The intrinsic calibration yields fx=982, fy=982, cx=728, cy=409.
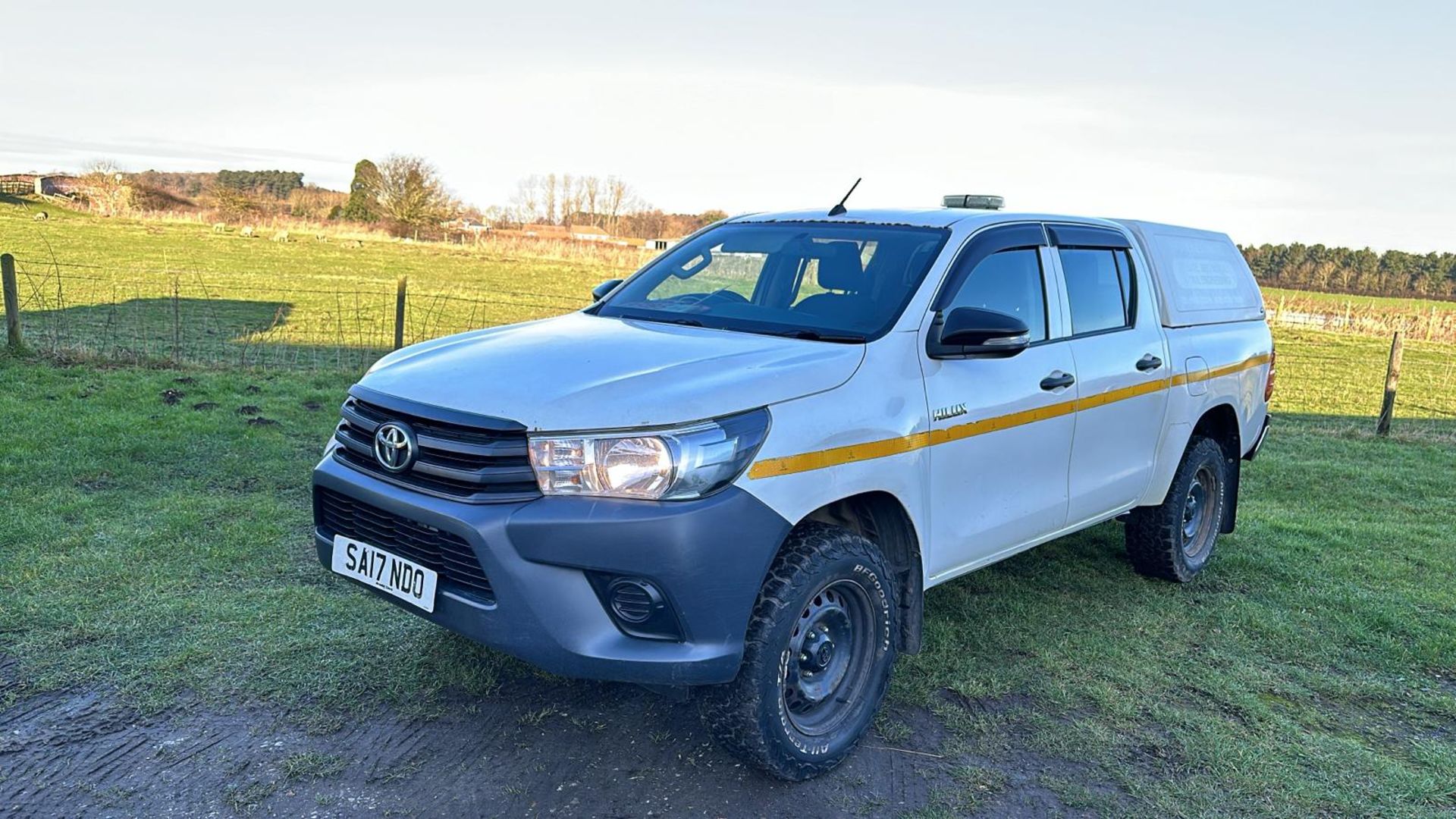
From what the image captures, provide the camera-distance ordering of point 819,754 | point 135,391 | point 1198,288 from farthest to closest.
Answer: point 135,391, point 1198,288, point 819,754

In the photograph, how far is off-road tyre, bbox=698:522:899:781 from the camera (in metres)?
3.09

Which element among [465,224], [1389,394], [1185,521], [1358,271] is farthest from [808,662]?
[465,224]

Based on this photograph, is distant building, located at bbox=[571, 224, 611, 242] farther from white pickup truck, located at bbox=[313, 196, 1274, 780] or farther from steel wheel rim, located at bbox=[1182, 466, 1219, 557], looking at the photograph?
white pickup truck, located at bbox=[313, 196, 1274, 780]

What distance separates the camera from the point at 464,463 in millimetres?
3051

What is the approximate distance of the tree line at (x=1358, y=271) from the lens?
5050 cm

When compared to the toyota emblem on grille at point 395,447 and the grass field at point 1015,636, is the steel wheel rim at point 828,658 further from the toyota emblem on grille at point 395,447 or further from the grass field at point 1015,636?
the toyota emblem on grille at point 395,447

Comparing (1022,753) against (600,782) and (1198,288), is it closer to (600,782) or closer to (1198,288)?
(600,782)

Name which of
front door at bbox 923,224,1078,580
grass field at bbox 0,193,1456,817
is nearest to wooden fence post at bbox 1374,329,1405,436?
grass field at bbox 0,193,1456,817

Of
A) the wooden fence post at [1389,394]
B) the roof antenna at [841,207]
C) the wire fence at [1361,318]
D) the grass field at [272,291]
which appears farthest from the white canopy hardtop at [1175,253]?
the wire fence at [1361,318]

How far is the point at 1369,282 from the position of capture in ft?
171

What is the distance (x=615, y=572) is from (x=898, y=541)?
1.26 meters

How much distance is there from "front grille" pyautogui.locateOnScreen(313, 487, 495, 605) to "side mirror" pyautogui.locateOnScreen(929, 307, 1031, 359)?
5.98 ft


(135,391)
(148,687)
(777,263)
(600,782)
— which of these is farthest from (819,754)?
(135,391)

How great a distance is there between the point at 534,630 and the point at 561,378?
0.79 meters
